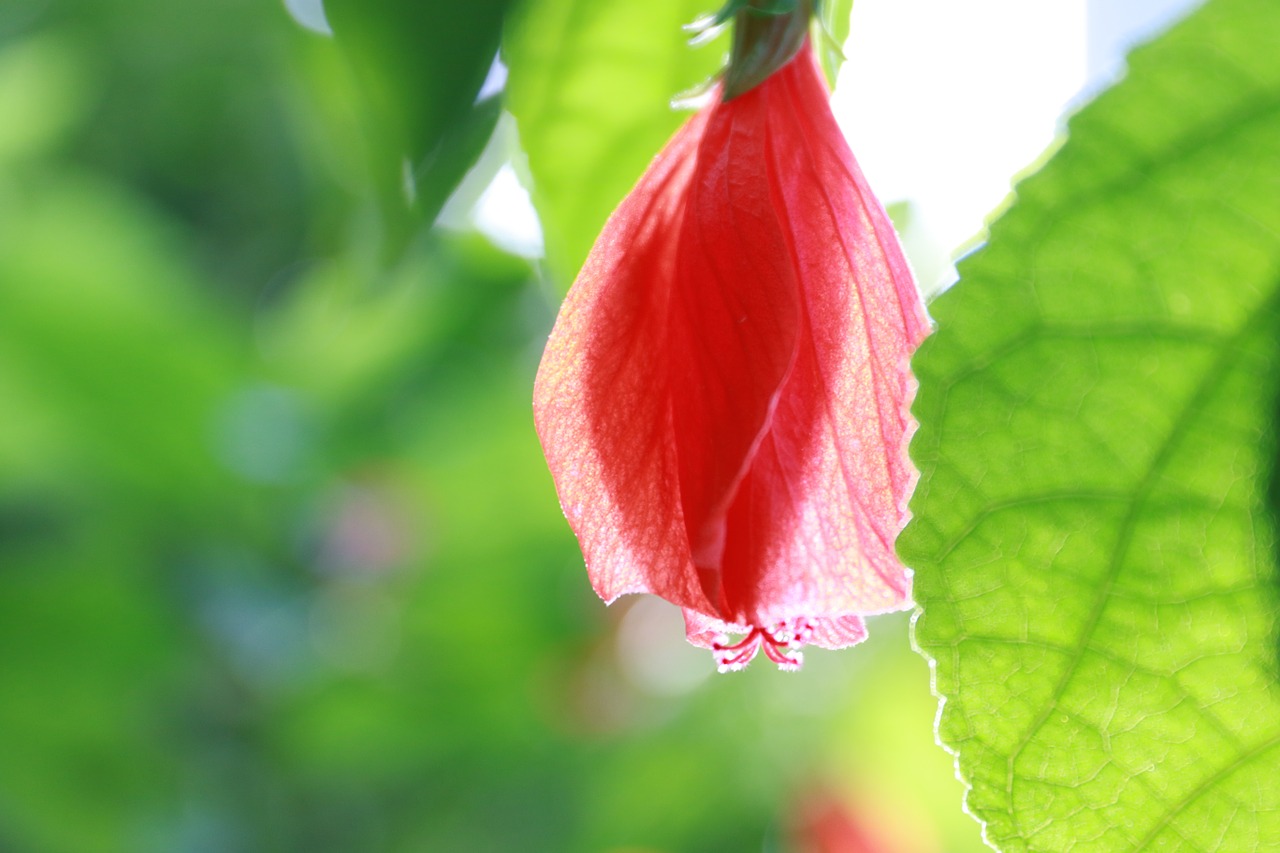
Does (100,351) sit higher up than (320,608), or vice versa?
(100,351)

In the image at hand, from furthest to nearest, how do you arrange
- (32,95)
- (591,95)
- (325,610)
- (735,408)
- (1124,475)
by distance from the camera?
(325,610) → (32,95) → (591,95) → (735,408) → (1124,475)

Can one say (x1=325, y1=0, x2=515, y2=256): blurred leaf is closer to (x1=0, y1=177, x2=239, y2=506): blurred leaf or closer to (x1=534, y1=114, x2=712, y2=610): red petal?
(x1=534, y1=114, x2=712, y2=610): red petal

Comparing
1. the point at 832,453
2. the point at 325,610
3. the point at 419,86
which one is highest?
the point at 419,86

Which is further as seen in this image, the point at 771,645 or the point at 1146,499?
the point at 771,645

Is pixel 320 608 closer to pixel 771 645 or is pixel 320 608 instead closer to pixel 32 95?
pixel 32 95

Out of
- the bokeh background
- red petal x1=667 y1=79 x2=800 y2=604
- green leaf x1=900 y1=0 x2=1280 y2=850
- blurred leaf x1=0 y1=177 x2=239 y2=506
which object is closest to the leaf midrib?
green leaf x1=900 y1=0 x2=1280 y2=850

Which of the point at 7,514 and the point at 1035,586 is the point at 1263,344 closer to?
the point at 1035,586

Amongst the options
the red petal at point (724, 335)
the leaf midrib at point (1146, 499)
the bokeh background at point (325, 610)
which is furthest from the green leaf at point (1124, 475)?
the bokeh background at point (325, 610)

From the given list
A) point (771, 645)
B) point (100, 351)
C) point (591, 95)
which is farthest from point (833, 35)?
point (100, 351)
